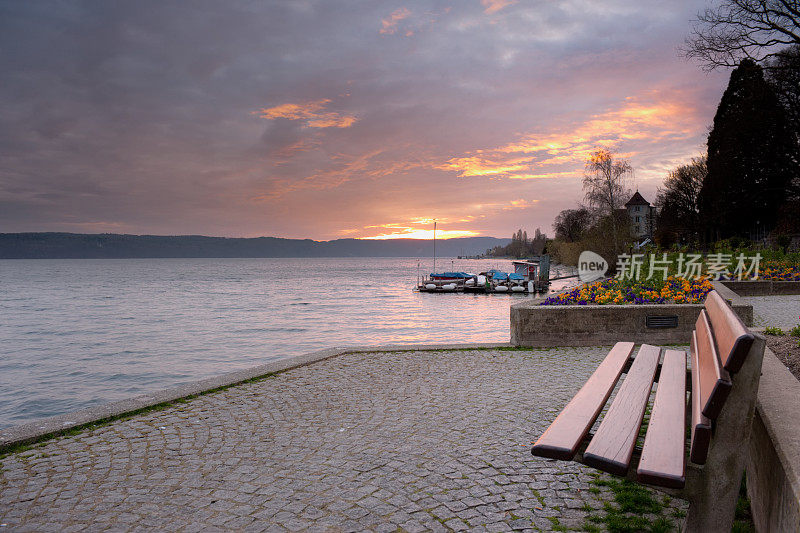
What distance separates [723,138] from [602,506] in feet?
150

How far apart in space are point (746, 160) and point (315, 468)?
150 ft

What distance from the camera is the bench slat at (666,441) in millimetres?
2172

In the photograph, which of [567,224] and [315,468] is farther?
[567,224]

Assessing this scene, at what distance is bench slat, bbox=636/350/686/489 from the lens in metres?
2.17

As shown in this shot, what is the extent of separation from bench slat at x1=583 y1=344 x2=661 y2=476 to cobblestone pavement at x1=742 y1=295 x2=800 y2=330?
272 inches

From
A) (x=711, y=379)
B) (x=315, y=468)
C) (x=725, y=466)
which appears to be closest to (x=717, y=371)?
(x=711, y=379)

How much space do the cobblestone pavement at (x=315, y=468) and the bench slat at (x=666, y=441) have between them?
79 centimetres

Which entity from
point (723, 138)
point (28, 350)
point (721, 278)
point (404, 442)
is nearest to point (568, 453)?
point (404, 442)

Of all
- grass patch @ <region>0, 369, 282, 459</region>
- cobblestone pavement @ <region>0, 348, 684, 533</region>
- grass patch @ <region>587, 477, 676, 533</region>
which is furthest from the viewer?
grass patch @ <region>0, 369, 282, 459</region>

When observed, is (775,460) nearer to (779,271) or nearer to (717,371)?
(717,371)

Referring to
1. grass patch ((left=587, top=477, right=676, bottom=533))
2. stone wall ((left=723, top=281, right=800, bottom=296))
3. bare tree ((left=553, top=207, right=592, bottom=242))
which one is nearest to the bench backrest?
grass patch ((left=587, top=477, right=676, bottom=533))

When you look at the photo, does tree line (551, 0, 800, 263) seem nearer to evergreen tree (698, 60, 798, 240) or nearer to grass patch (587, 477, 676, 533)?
evergreen tree (698, 60, 798, 240)

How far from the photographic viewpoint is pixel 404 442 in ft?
14.3

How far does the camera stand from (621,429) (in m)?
2.60
